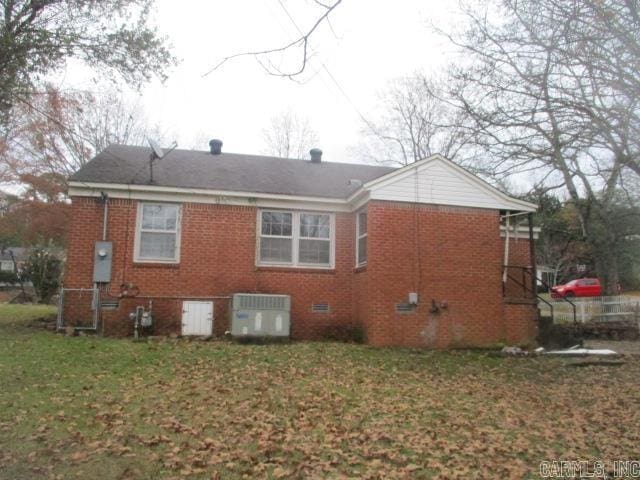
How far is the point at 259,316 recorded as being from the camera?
11695 millimetres

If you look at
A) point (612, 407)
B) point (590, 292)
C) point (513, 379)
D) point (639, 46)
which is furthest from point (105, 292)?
point (590, 292)

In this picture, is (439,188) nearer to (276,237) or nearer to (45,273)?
(276,237)

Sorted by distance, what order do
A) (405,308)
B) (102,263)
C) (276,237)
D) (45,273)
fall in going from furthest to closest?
(45,273), (276,237), (102,263), (405,308)

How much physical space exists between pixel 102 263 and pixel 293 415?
7.87 metres

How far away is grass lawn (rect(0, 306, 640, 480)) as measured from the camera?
14.6 ft

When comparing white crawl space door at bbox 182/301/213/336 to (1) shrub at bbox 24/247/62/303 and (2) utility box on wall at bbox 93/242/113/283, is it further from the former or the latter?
(1) shrub at bbox 24/247/62/303

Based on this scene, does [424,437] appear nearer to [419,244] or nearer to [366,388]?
[366,388]

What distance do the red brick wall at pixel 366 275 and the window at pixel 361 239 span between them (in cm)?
37

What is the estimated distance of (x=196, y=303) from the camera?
12164mm

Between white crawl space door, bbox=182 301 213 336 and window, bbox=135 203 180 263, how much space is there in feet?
3.88

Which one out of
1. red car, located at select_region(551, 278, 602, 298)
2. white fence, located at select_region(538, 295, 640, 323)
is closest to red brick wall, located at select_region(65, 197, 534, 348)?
white fence, located at select_region(538, 295, 640, 323)

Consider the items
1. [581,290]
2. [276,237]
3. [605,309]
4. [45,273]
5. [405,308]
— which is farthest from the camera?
[581,290]

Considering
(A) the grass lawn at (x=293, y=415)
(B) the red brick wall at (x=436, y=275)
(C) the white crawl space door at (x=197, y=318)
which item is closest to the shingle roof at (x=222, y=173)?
(B) the red brick wall at (x=436, y=275)

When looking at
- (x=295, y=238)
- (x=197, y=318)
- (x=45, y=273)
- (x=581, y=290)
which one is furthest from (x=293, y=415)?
(x=581, y=290)
